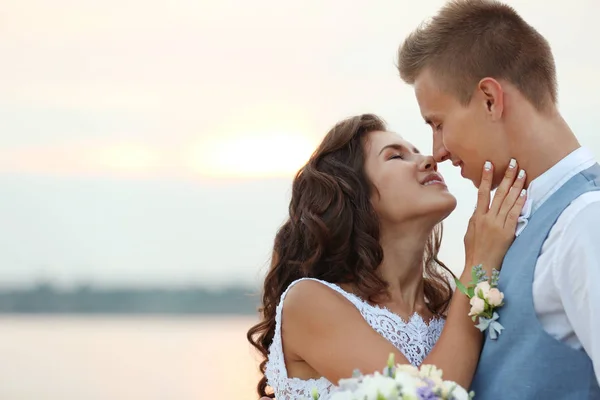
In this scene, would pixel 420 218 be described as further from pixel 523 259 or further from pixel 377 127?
pixel 523 259

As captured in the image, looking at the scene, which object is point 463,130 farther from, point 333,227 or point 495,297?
point 333,227

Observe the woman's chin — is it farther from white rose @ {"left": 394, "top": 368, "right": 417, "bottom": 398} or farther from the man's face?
white rose @ {"left": 394, "top": 368, "right": 417, "bottom": 398}

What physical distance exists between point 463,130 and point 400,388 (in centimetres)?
122

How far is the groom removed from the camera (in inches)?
120

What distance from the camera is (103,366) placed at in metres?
16.6

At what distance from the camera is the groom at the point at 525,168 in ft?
10.0

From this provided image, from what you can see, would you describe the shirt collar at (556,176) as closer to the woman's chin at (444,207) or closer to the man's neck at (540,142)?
the man's neck at (540,142)

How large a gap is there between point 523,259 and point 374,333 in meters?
0.75

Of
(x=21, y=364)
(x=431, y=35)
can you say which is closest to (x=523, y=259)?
(x=431, y=35)

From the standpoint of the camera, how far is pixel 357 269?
422 cm

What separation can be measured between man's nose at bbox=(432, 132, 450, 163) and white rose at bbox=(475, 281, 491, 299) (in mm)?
543

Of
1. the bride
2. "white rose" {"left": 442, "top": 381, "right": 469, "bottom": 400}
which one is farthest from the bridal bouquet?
the bride

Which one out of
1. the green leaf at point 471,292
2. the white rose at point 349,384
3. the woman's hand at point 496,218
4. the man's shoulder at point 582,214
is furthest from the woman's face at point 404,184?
the white rose at point 349,384

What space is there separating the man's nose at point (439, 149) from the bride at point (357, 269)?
236 mm
